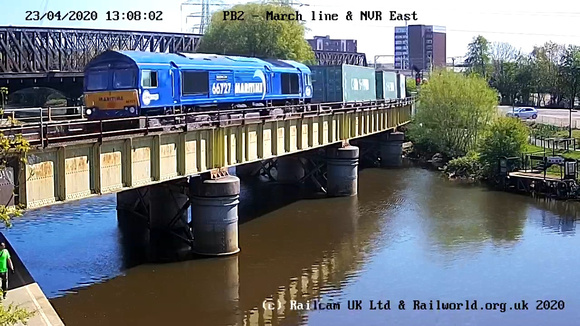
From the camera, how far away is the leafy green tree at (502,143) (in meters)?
50.4

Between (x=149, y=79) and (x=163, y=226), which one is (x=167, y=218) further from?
(x=149, y=79)

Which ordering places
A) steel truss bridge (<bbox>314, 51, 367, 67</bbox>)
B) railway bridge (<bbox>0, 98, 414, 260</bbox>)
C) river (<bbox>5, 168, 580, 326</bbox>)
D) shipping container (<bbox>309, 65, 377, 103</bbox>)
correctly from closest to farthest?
railway bridge (<bbox>0, 98, 414, 260</bbox>) → river (<bbox>5, 168, 580, 326</bbox>) → shipping container (<bbox>309, 65, 377, 103</bbox>) → steel truss bridge (<bbox>314, 51, 367, 67</bbox>)

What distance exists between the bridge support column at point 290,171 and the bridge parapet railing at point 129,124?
24.1 feet

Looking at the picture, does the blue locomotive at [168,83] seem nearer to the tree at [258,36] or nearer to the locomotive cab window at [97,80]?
the locomotive cab window at [97,80]

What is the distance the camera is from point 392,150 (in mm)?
63969

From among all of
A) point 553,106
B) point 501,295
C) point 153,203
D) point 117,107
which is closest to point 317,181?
point 153,203

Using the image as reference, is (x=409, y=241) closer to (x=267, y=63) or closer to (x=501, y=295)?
(x=501, y=295)

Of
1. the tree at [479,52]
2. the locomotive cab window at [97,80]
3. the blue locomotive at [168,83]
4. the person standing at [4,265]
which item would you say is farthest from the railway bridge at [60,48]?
the tree at [479,52]

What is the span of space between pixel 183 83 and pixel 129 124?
4.80 metres

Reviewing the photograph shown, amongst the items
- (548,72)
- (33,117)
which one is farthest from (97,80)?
(548,72)

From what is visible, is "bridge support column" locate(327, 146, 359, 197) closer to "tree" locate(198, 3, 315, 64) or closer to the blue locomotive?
the blue locomotive

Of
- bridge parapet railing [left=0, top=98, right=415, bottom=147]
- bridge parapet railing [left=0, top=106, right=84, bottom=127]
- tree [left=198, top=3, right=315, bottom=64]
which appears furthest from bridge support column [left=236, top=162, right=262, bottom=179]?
tree [left=198, top=3, right=315, bottom=64]

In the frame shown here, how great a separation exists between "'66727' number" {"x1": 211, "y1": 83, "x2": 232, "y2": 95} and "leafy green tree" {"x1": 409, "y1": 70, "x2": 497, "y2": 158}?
29702 millimetres

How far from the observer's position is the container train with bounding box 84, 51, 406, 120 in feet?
93.5
